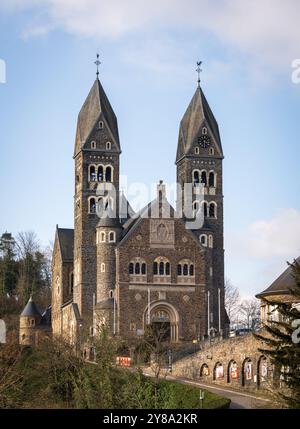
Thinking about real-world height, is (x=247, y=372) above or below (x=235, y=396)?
above

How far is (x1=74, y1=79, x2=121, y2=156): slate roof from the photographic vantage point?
92750 millimetres

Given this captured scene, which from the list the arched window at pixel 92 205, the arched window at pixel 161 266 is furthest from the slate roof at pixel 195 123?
the arched window at pixel 161 266

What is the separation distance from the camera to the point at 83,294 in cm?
8981

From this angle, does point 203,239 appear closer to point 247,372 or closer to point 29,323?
point 29,323

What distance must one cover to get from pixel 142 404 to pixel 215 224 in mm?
42049

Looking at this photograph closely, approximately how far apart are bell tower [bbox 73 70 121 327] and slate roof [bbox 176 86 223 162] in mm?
6372

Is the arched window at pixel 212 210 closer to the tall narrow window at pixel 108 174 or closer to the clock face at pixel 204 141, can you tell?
the clock face at pixel 204 141

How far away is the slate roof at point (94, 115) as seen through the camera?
92750mm

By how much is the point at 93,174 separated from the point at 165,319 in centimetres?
1439

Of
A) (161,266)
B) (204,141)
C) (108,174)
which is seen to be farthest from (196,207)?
(108,174)

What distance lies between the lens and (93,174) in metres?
93.0

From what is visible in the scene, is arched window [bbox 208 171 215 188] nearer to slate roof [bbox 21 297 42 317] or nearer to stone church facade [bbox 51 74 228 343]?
stone church facade [bbox 51 74 228 343]

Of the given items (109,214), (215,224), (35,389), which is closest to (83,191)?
(109,214)

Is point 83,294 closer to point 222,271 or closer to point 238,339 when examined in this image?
point 222,271
